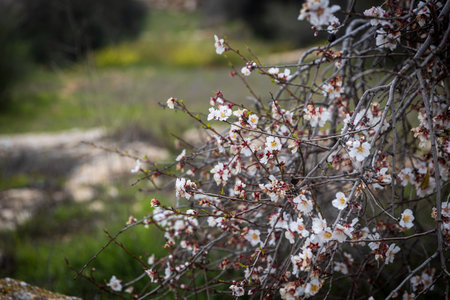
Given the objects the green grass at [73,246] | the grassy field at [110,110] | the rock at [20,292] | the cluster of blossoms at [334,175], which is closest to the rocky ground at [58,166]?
the grassy field at [110,110]

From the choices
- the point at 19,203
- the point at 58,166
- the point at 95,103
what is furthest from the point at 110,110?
the point at 95,103

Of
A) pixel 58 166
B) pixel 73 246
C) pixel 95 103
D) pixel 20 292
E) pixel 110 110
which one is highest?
pixel 110 110


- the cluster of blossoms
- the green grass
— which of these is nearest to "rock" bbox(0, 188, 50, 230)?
the green grass

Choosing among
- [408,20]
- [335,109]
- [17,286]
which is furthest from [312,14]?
[17,286]

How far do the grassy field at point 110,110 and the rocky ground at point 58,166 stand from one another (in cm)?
16

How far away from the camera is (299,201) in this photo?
1.44 metres

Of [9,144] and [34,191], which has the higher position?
[9,144]

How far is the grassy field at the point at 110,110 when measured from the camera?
11.1 ft

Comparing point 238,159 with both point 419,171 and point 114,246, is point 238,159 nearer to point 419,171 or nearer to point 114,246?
point 419,171

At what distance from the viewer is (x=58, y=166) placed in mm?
6840

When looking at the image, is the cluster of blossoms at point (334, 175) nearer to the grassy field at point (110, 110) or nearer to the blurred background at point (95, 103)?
the blurred background at point (95, 103)

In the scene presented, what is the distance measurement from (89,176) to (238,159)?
5100 millimetres

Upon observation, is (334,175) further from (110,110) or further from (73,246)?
(110,110)

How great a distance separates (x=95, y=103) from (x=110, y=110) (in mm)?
5632
